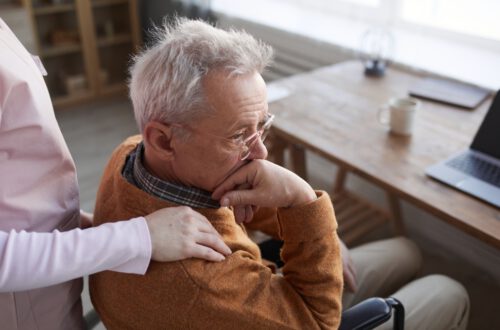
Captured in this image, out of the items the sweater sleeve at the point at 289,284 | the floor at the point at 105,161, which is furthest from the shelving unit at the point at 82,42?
the sweater sleeve at the point at 289,284

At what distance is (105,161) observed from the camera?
311 centimetres

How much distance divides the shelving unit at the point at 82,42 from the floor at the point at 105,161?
183 mm

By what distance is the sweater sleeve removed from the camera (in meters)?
0.88

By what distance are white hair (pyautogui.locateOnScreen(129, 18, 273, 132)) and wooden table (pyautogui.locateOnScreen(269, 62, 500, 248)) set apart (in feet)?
2.15

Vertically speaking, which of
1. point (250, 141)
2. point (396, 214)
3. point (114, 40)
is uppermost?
point (250, 141)

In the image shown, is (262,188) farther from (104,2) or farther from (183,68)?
(104,2)

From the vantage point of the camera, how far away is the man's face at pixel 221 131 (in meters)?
0.87

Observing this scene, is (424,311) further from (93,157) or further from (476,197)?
(93,157)

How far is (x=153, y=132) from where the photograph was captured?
2.94 feet

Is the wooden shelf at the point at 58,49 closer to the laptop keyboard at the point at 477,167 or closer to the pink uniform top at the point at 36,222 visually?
the pink uniform top at the point at 36,222

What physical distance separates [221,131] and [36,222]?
1.23 ft

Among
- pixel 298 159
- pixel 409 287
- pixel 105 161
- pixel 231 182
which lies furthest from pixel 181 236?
pixel 105 161

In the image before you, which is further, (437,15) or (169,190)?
(437,15)

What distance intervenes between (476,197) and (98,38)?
3.38 metres
